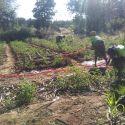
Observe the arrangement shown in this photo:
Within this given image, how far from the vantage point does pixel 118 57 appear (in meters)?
7.96

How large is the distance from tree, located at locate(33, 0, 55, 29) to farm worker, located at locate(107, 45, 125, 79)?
123 ft

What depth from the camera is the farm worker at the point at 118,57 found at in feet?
25.7

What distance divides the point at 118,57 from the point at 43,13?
1519 inches

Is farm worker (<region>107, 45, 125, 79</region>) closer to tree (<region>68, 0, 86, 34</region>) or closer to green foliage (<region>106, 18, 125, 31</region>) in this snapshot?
green foliage (<region>106, 18, 125, 31</region>)

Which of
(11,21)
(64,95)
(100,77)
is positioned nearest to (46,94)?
(64,95)

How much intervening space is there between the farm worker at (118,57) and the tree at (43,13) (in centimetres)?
3736

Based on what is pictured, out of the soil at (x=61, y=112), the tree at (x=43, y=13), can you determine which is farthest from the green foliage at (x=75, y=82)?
the tree at (x=43, y=13)

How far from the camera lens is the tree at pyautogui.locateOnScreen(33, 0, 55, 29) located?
4559cm

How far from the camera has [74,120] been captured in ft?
18.8

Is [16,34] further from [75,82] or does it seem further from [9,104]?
[9,104]

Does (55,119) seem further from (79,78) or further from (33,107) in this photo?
(79,78)

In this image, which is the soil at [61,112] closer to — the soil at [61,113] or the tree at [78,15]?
the soil at [61,113]

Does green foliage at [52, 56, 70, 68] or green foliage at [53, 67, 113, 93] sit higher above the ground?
green foliage at [53, 67, 113, 93]

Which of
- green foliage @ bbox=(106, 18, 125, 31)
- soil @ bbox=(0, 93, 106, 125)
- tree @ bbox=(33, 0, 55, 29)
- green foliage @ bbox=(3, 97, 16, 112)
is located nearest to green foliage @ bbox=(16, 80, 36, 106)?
green foliage @ bbox=(3, 97, 16, 112)
